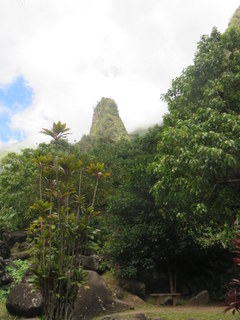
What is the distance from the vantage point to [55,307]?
22.8 ft

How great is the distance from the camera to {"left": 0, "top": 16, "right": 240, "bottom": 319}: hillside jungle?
7.21m

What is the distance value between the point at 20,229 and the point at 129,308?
16.4m

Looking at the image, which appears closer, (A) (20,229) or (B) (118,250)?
(B) (118,250)

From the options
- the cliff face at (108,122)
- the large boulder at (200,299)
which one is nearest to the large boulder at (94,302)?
the large boulder at (200,299)

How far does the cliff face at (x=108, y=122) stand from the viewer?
82963mm

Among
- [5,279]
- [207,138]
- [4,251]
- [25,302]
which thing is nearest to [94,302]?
[25,302]

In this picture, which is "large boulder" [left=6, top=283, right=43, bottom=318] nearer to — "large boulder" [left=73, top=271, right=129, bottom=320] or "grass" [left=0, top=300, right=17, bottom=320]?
"grass" [left=0, top=300, right=17, bottom=320]

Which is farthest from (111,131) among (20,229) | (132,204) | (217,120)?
(217,120)

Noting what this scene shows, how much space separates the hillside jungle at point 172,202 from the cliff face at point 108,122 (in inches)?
2298

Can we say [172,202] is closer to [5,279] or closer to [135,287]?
[135,287]

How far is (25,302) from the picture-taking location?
11.0m

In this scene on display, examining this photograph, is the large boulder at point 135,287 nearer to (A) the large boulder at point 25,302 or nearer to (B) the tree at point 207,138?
(B) the tree at point 207,138

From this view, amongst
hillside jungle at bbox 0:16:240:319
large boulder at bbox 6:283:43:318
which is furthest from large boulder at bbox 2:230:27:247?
large boulder at bbox 6:283:43:318

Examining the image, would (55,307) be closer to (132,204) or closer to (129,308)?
(129,308)
